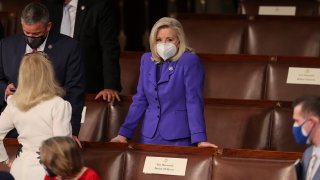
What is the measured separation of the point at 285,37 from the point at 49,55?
5.10 feet

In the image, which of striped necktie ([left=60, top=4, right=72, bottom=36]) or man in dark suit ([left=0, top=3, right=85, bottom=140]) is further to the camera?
striped necktie ([left=60, top=4, right=72, bottom=36])

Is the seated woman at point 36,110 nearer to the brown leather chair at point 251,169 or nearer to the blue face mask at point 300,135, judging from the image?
the brown leather chair at point 251,169

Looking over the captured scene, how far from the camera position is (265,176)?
2.84 m

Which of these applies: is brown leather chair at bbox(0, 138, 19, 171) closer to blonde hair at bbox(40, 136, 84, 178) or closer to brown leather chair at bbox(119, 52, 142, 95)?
blonde hair at bbox(40, 136, 84, 178)

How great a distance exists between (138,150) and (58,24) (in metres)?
1.00

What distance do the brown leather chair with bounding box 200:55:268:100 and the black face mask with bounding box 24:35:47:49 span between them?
101cm

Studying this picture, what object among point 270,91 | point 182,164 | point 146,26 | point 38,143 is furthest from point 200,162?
point 146,26

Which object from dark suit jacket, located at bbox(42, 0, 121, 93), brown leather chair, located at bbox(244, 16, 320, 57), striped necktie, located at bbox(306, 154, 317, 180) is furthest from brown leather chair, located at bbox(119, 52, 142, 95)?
striped necktie, located at bbox(306, 154, 317, 180)

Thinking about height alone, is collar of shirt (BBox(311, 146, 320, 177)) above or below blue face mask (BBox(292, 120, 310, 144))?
below

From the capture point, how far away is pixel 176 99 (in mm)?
3199

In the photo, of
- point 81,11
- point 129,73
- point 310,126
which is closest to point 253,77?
point 129,73

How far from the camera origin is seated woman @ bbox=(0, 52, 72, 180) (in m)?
2.90

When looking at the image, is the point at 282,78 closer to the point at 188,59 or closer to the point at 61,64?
the point at 188,59

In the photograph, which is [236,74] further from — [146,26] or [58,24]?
[146,26]
